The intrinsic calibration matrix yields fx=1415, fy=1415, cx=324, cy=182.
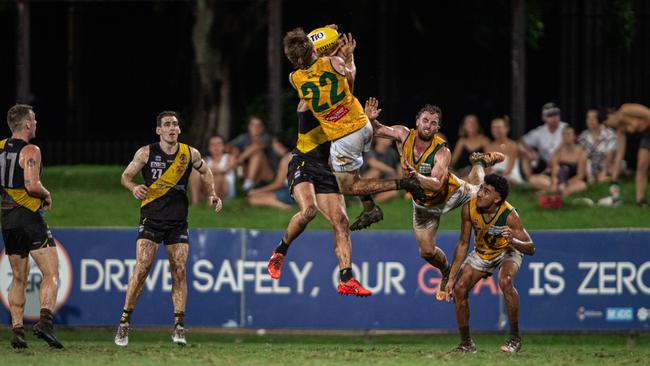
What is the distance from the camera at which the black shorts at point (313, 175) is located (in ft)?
46.5

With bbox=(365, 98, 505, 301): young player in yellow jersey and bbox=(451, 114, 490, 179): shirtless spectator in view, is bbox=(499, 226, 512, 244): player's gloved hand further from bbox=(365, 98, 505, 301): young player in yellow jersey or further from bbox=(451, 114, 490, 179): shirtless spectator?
bbox=(451, 114, 490, 179): shirtless spectator

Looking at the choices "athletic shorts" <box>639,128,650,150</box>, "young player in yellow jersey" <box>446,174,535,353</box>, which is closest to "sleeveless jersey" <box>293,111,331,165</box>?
"young player in yellow jersey" <box>446,174,535,353</box>

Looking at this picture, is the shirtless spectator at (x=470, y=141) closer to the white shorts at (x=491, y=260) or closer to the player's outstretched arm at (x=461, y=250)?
the white shorts at (x=491, y=260)

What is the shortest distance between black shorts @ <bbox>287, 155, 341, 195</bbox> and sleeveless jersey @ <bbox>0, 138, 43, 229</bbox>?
2.67 m

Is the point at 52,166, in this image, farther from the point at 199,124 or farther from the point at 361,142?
the point at 361,142

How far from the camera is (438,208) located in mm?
14648

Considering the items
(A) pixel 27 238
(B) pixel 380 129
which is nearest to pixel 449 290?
(B) pixel 380 129

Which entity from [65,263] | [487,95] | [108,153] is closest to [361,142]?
[65,263]

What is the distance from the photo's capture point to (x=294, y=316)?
661 inches

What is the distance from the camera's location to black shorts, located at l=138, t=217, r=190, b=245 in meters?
14.9

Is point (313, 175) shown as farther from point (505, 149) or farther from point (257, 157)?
point (505, 149)

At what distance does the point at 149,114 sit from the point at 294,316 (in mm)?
10699

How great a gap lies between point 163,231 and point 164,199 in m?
0.34

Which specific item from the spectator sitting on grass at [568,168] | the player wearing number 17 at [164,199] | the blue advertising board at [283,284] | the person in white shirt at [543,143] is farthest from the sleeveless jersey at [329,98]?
the person in white shirt at [543,143]
